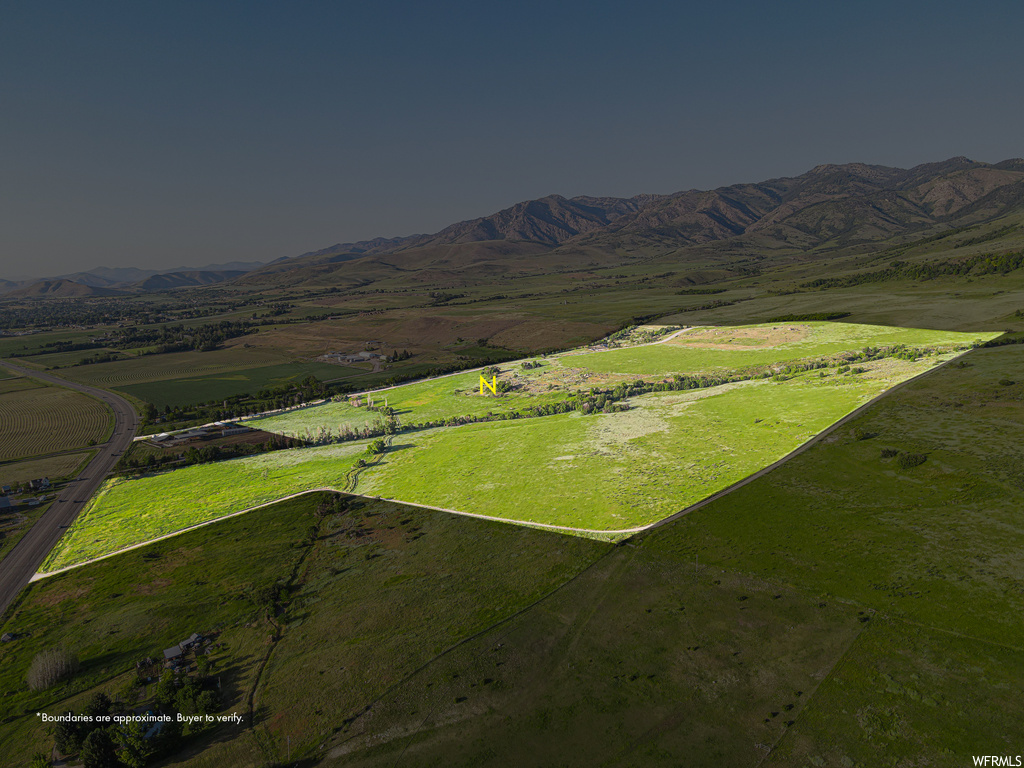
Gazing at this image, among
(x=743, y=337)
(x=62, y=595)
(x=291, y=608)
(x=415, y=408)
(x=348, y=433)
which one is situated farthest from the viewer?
(x=743, y=337)

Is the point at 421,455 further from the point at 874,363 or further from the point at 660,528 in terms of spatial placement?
the point at 874,363

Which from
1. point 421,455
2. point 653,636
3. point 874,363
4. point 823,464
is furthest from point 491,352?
point 653,636

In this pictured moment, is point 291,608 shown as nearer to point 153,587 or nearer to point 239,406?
point 153,587

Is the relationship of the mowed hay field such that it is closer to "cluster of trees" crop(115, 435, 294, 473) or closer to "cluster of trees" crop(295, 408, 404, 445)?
"cluster of trees" crop(115, 435, 294, 473)

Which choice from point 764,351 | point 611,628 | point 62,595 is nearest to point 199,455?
point 62,595

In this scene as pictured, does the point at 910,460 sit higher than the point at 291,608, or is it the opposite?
the point at 910,460

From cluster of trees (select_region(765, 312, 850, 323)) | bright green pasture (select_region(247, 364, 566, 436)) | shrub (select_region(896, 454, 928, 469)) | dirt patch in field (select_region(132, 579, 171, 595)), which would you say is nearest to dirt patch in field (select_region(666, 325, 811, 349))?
cluster of trees (select_region(765, 312, 850, 323))

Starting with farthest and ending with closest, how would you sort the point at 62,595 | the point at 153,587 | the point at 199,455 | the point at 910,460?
the point at 199,455, the point at 910,460, the point at 153,587, the point at 62,595
